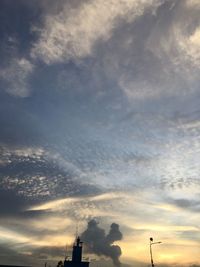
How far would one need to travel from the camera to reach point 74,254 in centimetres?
12962

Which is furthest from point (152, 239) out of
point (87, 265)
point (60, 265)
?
point (60, 265)

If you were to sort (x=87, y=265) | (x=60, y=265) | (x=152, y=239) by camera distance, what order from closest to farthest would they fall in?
(x=152, y=239)
(x=87, y=265)
(x=60, y=265)

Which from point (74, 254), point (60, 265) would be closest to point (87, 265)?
point (74, 254)

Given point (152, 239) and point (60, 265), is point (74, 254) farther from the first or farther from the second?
point (152, 239)

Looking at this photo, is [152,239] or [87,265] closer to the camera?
[152,239]

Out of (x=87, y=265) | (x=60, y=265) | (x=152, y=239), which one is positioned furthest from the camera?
(x=60, y=265)

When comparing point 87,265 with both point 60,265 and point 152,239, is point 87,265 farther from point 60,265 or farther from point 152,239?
A: point 152,239

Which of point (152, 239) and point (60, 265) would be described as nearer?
point (152, 239)

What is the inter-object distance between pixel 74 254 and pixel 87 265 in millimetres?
6895

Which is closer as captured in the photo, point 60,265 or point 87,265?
point 87,265

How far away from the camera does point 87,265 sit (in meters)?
126

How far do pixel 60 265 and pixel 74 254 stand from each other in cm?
1767

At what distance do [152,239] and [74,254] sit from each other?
50.3 m

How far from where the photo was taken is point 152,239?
294 ft
